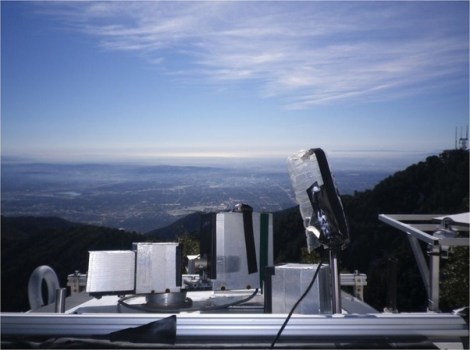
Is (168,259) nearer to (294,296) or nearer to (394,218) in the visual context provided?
(294,296)

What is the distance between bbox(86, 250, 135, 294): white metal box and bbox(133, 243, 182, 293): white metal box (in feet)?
0.15

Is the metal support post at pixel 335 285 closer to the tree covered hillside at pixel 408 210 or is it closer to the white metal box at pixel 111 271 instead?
the white metal box at pixel 111 271

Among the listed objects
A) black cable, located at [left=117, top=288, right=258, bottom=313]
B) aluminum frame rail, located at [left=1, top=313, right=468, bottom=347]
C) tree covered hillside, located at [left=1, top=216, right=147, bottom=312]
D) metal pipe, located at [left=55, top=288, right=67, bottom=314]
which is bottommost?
tree covered hillside, located at [left=1, top=216, right=147, bottom=312]

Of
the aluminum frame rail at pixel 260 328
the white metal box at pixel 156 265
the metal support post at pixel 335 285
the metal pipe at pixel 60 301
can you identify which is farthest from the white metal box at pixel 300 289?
the metal pipe at pixel 60 301

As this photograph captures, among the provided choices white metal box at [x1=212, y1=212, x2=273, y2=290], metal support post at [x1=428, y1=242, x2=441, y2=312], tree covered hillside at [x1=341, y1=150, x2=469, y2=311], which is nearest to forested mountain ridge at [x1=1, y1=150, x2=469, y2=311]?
tree covered hillside at [x1=341, y1=150, x2=469, y2=311]

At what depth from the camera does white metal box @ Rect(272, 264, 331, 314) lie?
206 centimetres

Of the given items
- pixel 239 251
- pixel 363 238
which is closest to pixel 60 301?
pixel 239 251

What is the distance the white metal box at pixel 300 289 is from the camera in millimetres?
2059

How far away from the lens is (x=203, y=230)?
9.04ft

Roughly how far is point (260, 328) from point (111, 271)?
1132 mm

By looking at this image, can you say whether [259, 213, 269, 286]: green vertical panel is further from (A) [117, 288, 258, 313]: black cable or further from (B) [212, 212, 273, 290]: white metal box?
(A) [117, 288, 258, 313]: black cable

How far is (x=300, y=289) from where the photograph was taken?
2.14m

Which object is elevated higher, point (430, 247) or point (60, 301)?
point (430, 247)

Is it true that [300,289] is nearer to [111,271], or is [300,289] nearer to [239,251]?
[239,251]
